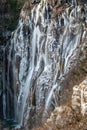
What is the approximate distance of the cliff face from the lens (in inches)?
1169

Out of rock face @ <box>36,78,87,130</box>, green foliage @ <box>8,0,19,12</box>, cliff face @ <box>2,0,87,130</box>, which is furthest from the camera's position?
green foliage @ <box>8,0,19,12</box>

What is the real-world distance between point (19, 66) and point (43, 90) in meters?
6.55

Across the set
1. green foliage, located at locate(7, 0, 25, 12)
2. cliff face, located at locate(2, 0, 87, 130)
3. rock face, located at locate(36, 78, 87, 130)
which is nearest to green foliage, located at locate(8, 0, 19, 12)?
green foliage, located at locate(7, 0, 25, 12)

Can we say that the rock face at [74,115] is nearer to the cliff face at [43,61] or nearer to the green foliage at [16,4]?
the cliff face at [43,61]

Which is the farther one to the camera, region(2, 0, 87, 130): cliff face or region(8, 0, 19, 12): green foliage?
region(8, 0, 19, 12): green foliage

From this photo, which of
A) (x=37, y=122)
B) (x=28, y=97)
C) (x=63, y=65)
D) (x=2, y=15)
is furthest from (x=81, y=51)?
(x=2, y=15)

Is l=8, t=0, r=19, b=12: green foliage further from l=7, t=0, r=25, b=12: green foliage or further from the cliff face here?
the cliff face

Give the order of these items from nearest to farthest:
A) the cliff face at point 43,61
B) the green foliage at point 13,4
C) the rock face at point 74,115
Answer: the rock face at point 74,115, the cliff face at point 43,61, the green foliage at point 13,4

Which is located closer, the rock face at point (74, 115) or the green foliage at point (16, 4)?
the rock face at point (74, 115)

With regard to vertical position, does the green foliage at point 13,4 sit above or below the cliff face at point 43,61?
above

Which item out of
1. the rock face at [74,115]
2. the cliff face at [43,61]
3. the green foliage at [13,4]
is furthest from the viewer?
the green foliage at [13,4]

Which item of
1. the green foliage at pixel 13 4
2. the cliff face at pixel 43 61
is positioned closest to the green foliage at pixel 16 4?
the green foliage at pixel 13 4

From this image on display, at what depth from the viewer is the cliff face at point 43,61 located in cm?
2970

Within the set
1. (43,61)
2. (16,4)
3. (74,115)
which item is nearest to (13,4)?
(16,4)
